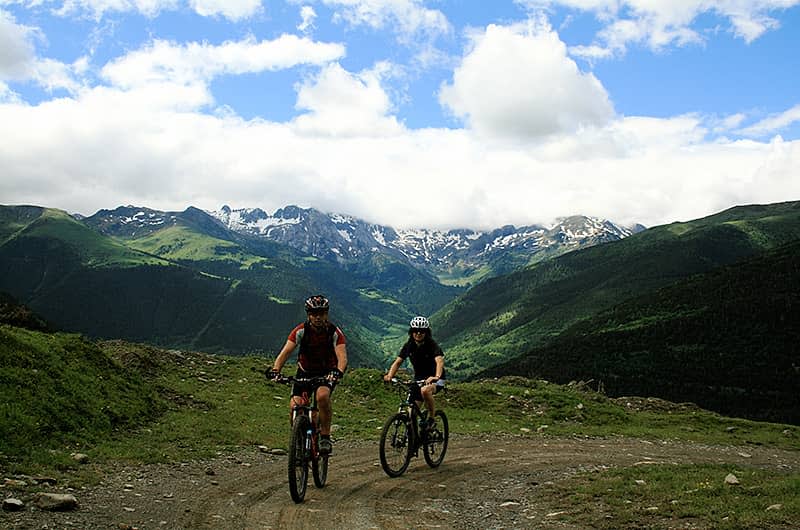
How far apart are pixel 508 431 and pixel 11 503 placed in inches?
747

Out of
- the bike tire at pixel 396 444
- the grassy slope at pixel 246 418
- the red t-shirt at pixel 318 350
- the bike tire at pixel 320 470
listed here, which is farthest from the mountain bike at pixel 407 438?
the grassy slope at pixel 246 418

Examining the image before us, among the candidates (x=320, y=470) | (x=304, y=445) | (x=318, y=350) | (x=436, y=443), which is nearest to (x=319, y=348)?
(x=318, y=350)

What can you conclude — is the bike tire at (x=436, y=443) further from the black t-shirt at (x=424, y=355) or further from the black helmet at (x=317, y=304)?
the black helmet at (x=317, y=304)

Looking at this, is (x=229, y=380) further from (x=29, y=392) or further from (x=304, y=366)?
(x=304, y=366)

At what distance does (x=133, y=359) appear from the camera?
27.5 metres

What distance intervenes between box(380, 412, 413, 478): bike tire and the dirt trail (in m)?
0.35

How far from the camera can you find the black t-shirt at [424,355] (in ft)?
53.2

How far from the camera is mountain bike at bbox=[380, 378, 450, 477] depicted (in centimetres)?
1460

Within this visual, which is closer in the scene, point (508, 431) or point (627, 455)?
point (627, 455)

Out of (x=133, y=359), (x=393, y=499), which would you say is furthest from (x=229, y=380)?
(x=393, y=499)

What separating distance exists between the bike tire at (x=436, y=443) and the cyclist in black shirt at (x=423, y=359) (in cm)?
53

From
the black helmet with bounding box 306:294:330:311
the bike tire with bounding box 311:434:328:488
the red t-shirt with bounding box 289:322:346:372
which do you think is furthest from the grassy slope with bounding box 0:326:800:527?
the black helmet with bounding box 306:294:330:311

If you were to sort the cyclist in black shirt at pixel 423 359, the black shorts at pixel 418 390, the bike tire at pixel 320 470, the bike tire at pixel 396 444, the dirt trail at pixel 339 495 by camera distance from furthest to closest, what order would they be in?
the cyclist in black shirt at pixel 423 359
the black shorts at pixel 418 390
the bike tire at pixel 396 444
the bike tire at pixel 320 470
the dirt trail at pixel 339 495

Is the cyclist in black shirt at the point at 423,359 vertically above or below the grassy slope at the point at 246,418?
above
